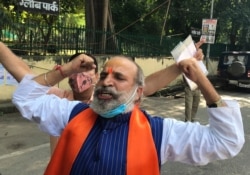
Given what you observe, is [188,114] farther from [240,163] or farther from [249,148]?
[240,163]

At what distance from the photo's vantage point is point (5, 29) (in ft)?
32.5

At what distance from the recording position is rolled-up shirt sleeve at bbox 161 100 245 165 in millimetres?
1994

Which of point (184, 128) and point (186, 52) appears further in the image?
point (186, 52)

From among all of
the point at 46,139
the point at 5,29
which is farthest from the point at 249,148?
the point at 5,29

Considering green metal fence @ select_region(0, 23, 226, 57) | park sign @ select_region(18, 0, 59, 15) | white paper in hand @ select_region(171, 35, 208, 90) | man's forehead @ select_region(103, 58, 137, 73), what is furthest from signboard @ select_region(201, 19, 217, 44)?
man's forehead @ select_region(103, 58, 137, 73)

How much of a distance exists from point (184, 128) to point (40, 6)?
9540 millimetres

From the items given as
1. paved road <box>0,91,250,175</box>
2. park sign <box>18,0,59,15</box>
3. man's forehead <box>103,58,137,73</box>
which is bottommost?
paved road <box>0,91,250,175</box>

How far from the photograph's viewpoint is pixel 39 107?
2.31 meters

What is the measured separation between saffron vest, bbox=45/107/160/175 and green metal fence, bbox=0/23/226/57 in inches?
325

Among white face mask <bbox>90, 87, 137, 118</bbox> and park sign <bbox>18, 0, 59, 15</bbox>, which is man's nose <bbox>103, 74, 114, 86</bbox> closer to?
white face mask <bbox>90, 87, 137, 118</bbox>

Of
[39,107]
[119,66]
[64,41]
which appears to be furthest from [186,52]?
[64,41]

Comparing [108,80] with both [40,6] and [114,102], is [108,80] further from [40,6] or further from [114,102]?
[40,6]

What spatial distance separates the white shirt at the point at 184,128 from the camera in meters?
2.00

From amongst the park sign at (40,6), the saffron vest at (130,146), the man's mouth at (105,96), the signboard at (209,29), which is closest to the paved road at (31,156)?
the park sign at (40,6)
